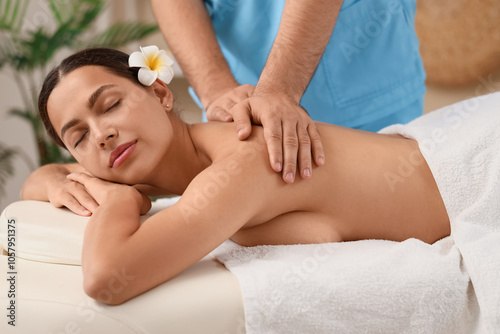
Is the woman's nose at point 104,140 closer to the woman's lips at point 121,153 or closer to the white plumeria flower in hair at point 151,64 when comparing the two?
the woman's lips at point 121,153

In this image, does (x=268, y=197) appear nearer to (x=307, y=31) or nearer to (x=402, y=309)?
(x=402, y=309)

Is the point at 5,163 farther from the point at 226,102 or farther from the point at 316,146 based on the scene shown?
the point at 316,146

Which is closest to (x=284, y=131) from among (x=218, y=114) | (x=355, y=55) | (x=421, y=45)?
(x=218, y=114)

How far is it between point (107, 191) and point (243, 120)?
1.02 ft

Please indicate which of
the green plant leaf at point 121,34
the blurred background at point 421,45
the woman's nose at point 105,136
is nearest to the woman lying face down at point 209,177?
the woman's nose at point 105,136

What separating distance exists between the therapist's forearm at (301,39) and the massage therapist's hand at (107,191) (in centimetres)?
38

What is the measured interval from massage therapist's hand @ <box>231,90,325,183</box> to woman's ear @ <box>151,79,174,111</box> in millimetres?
200

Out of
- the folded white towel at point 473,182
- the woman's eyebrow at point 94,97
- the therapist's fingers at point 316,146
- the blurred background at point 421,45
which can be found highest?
the woman's eyebrow at point 94,97

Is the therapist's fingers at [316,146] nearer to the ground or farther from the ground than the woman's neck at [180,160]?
farther from the ground

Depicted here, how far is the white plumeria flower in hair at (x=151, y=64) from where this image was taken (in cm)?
121

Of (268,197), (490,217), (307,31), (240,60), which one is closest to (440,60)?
(240,60)

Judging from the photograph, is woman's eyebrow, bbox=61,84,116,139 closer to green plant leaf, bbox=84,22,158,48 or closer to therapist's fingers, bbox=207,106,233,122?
therapist's fingers, bbox=207,106,233,122

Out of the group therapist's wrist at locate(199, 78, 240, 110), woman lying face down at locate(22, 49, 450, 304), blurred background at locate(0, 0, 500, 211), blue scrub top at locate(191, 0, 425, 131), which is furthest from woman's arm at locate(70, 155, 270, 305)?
blurred background at locate(0, 0, 500, 211)

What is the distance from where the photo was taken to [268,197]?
1019 mm
